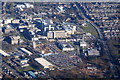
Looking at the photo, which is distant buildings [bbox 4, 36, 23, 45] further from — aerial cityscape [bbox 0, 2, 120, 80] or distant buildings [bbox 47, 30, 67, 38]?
distant buildings [bbox 47, 30, 67, 38]

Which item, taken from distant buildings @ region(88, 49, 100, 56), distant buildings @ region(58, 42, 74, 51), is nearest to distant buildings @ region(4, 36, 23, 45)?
distant buildings @ region(58, 42, 74, 51)

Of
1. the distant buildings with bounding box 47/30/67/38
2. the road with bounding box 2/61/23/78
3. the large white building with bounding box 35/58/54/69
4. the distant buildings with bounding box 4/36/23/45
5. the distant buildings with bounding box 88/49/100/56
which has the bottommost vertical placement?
the road with bounding box 2/61/23/78

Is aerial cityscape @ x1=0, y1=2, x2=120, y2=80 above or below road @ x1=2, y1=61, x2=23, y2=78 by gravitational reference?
above

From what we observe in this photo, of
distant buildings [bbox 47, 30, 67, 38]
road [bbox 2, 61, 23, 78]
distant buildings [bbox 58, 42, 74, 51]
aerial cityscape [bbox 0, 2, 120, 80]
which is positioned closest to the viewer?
road [bbox 2, 61, 23, 78]

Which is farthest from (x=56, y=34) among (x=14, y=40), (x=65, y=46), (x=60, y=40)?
(x=14, y=40)

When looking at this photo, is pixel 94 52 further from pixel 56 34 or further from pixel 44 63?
pixel 56 34

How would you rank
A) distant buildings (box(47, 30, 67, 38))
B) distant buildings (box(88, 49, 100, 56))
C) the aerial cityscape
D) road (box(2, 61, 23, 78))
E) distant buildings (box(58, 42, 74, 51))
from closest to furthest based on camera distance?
road (box(2, 61, 23, 78)) → the aerial cityscape → distant buildings (box(88, 49, 100, 56)) → distant buildings (box(58, 42, 74, 51)) → distant buildings (box(47, 30, 67, 38))

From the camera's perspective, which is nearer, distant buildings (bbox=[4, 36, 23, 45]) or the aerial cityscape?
the aerial cityscape

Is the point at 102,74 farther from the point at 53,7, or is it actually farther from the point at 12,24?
the point at 53,7

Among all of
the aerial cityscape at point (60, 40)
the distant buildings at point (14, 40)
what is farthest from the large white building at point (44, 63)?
the distant buildings at point (14, 40)
